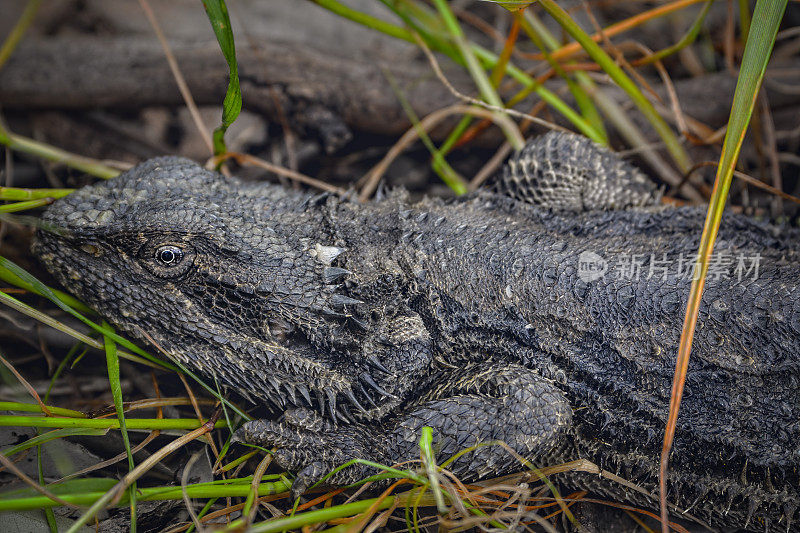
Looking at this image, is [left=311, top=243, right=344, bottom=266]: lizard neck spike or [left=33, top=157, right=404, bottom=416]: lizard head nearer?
[left=33, top=157, right=404, bottom=416]: lizard head

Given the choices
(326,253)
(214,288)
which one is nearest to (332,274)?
(326,253)

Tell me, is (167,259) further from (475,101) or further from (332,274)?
(475,101)

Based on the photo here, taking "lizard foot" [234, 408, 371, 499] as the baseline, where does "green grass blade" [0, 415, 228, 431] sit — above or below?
above

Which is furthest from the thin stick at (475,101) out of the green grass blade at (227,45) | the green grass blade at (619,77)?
the green grass blade at (227,45)

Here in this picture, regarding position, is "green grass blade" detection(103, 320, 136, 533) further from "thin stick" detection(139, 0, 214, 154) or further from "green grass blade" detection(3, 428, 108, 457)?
"thin stick" detection(139, 0, 214, 154)

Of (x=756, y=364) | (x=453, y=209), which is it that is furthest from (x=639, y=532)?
(x=453, y=209)

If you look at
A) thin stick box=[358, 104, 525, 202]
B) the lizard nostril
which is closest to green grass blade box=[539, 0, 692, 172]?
thin stick box=[358, 104, 525, 202]

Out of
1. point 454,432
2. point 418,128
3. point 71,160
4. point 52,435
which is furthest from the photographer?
point 418,128

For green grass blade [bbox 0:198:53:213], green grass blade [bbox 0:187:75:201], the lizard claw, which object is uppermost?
green grass blade [bbox 0:187:75:201]

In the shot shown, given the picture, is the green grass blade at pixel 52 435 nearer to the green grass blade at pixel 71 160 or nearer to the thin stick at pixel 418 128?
the green grass blade at pixel 71 160
